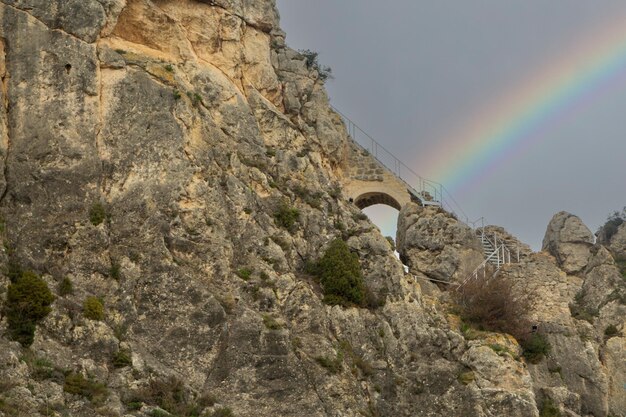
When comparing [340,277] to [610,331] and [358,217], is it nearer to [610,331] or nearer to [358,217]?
[358,217]

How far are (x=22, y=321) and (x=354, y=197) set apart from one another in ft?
81.2

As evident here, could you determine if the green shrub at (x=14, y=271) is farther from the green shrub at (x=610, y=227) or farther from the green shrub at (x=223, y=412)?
the green shrub at (x=610, y=227)

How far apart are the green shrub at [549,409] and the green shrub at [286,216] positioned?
13458 mm

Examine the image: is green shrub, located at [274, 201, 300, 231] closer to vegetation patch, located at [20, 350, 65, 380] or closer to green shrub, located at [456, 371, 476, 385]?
green shrub, located at [456, 371, 476, 385]

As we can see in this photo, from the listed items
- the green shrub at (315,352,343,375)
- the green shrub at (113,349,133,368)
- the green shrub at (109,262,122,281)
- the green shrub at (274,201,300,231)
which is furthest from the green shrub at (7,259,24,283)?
the green shrub at (274,201,300,231)

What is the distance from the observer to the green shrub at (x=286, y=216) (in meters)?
40.6

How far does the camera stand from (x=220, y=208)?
3825 centimetres

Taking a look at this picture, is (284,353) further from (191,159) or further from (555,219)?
(555,219)

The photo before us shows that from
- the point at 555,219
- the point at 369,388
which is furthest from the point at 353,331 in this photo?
the point at 555,219

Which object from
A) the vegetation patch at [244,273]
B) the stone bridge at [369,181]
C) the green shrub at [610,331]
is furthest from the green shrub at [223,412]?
the green shrub at [610,331]

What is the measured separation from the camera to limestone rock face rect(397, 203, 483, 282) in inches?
1956

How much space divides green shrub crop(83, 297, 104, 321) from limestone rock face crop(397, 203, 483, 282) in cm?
2092

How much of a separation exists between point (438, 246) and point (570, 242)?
1416cm

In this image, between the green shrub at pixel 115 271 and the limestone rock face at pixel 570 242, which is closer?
the green shrub at pixel 115 271
